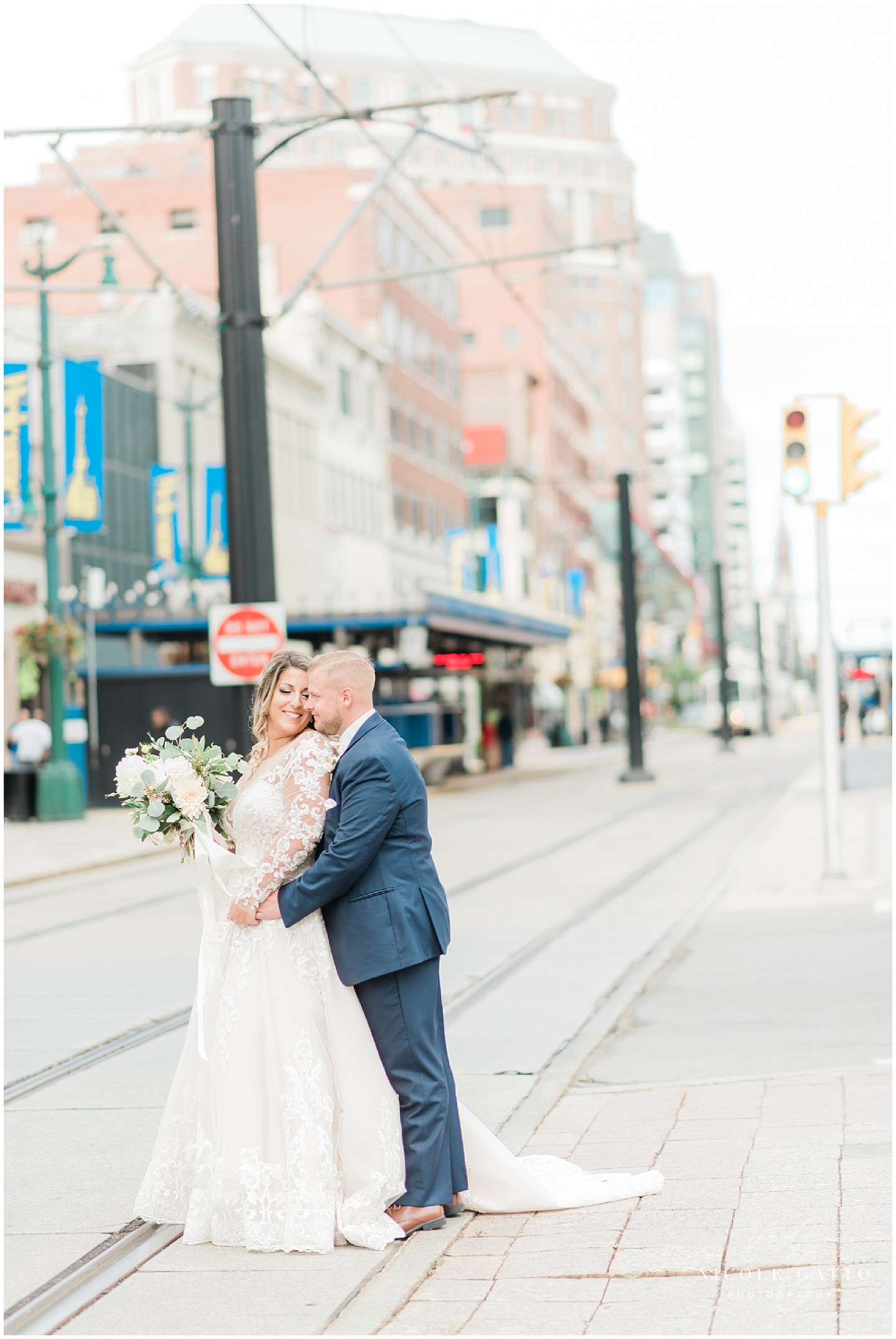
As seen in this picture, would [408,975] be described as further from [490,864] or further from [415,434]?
[415,434]

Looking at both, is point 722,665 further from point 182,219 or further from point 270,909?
point 270,909

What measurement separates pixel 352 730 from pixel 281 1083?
3.38ft

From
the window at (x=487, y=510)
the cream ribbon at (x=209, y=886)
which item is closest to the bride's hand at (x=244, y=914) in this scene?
the cream ribbon at (x=209, y=886)

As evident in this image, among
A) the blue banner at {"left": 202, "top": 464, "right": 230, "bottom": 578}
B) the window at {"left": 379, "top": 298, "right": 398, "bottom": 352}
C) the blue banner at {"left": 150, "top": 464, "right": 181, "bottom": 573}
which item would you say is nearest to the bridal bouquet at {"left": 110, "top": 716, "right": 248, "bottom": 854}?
the blue banner at {"left": 202, "top": 464, "right": 230, "bottom": 578}

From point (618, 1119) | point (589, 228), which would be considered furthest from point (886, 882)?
point (589, 228)

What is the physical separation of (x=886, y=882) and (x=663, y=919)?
2.48 m

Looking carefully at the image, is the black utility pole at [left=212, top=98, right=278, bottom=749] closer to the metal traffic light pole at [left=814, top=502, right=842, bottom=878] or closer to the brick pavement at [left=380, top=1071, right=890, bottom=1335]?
the metal traffic light pole at [left=814, top=502, right=842, bottom=878]

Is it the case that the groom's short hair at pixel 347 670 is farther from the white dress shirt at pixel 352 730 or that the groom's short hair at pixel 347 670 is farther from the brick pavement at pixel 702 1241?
the brick pavement at pixel 702 1241

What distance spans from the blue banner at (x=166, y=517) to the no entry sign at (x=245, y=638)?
88.8ft

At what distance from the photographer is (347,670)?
5.52 meters

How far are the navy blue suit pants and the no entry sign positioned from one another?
8634mm

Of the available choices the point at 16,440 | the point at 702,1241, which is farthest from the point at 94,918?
the point at 16,440

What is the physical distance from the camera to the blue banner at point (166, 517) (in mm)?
41188

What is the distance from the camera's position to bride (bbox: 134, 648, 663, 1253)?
527 cm
